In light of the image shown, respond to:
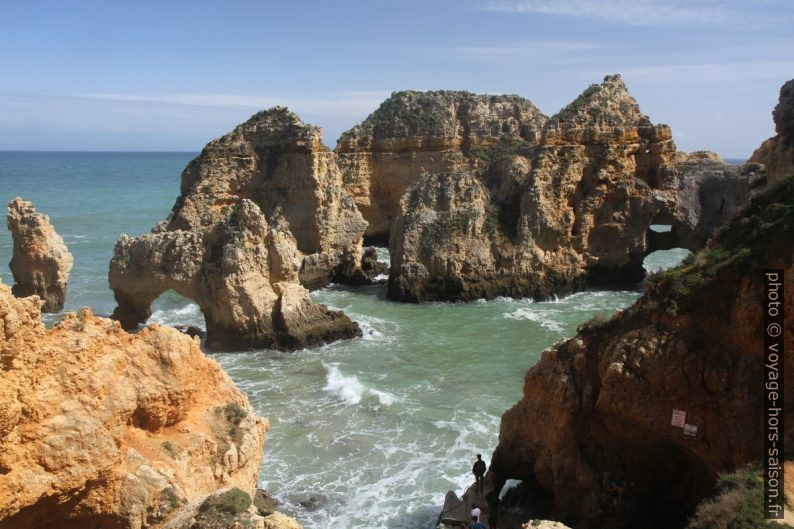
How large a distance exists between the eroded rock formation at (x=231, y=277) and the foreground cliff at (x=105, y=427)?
13078mm

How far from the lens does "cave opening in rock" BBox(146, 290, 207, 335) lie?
1062 inches

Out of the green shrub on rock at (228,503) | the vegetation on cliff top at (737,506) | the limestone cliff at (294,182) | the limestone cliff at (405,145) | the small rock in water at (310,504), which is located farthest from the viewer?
the limestone cliff at (405,145)

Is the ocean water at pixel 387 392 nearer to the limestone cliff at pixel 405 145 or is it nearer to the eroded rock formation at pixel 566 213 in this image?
the eroded rock formation at pixel 566 213

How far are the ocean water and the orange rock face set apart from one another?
4.66 metres

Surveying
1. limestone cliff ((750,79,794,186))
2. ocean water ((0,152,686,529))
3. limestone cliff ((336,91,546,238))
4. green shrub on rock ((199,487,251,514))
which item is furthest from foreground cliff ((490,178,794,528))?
limestone cliff ((336,91,546,238))

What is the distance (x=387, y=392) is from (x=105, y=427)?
13030mm

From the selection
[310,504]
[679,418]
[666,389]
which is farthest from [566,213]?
[679,418]

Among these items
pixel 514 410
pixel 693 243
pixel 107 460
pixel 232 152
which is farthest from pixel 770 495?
pixel 232 152

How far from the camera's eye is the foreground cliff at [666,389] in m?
10.5

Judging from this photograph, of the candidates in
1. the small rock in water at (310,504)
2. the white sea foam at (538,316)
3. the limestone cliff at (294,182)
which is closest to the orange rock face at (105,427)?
the small rock in water at (310,504)

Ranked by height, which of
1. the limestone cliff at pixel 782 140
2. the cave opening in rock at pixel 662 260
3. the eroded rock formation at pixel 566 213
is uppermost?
the limestone cliff at pixel 782 140

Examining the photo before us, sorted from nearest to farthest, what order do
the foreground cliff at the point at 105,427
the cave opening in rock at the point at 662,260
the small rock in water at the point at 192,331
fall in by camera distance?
the foreground cliff at the point at 105,427 → the small rock in water at the point at 192,331 → the cave opening in rock at the point at 662,260

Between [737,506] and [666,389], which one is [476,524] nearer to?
[666,389]

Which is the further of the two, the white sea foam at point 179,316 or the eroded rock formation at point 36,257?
the white sea foam at point 179,316
